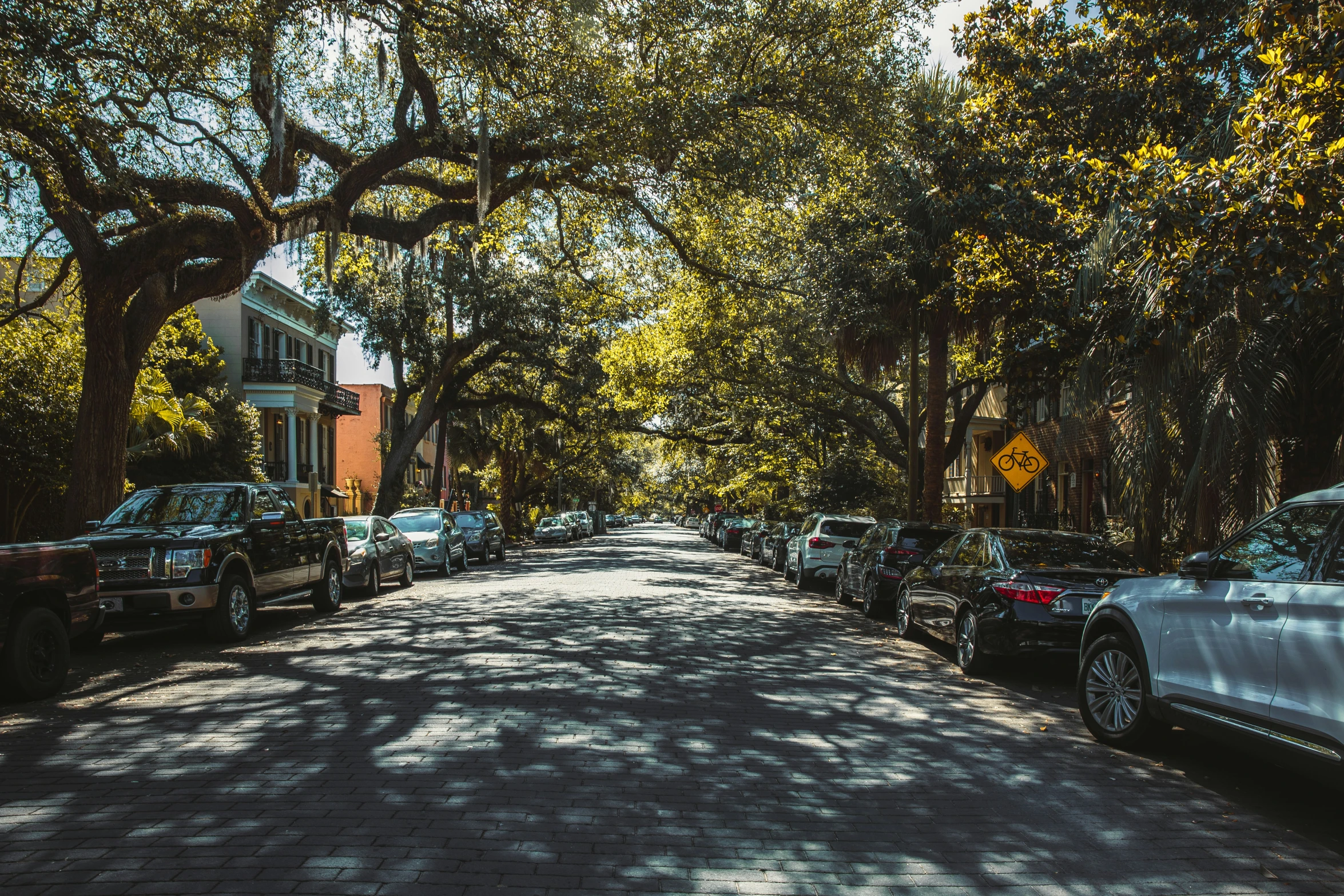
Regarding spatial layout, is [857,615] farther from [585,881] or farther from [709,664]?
[585,881]

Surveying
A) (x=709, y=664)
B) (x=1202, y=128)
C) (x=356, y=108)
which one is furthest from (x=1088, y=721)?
(x=356, y=108)

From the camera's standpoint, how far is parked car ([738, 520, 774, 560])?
33219 mm

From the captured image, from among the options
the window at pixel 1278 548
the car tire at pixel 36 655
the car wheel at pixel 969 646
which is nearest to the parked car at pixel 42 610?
the car tire at pixel 36 655

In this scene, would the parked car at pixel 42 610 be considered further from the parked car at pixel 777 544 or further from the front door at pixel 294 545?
the parked car at pixel 777 544

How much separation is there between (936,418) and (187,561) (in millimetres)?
14167

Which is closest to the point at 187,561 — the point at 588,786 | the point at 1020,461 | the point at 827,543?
the point at 588,786

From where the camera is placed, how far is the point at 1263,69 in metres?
11.3

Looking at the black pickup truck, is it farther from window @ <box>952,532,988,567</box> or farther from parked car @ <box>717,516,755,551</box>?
parked car @ <box>717,516,755,551</box>

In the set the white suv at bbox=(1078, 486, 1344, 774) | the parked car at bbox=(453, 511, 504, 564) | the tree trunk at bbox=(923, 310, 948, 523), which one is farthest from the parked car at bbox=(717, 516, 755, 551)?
the white suv at bbox=(1078, 486, 1344, 774)

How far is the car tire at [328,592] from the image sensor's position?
15.0 m

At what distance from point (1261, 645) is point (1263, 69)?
28.6ft

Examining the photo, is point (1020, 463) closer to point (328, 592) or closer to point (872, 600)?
point (872, 600)

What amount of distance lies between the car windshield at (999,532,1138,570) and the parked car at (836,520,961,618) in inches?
155

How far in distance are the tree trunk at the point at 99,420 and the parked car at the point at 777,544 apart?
16306 millimetres
